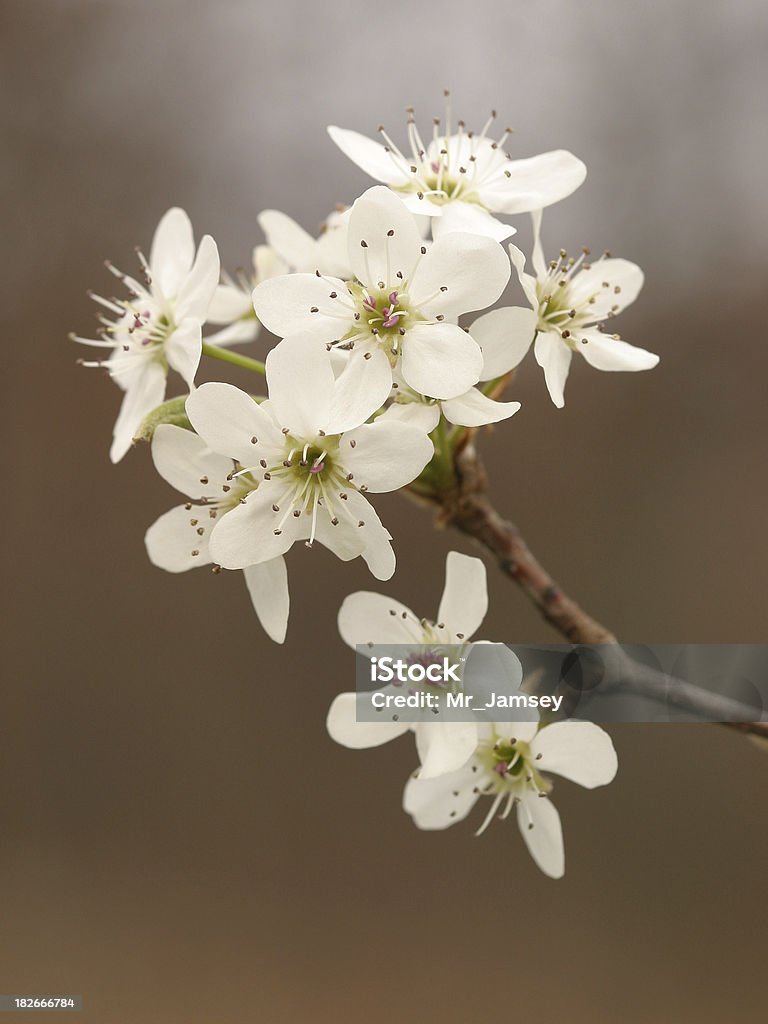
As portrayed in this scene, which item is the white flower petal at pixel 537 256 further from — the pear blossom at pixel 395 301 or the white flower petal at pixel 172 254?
the white flower petal at pixel 172 254

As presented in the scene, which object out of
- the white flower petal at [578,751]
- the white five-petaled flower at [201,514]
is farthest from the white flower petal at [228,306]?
the white flower petal at [578,751]

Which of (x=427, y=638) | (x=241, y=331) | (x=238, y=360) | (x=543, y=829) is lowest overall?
(x=543, y=829)

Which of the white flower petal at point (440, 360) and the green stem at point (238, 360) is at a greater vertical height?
the green stem at point (238, 360)

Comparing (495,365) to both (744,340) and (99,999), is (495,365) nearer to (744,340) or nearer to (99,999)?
(744,340)

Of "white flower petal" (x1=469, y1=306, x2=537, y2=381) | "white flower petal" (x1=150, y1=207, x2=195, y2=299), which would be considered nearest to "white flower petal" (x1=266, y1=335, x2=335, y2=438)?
"white flower petal" (x1=469, y1=306, x2=537, y2=381)

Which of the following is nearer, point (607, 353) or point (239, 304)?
point (607, 353)

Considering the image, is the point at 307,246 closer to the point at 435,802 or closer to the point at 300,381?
the point at 300,381

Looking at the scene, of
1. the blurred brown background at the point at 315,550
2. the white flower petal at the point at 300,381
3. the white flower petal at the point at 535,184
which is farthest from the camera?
the blurred brown background at the point at 315,550

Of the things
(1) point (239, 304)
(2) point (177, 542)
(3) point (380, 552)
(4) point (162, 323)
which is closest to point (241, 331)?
(1) point (239, 304)
